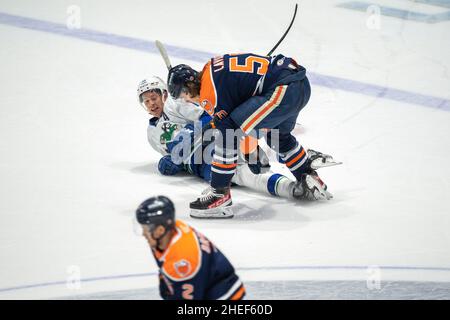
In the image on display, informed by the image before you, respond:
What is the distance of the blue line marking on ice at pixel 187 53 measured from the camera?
7.43 metres

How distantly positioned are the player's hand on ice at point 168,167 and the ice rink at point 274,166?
4 centimetres

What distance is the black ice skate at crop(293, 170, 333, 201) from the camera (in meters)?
5.54

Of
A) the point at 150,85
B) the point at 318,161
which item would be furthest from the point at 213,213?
the point at 150,85

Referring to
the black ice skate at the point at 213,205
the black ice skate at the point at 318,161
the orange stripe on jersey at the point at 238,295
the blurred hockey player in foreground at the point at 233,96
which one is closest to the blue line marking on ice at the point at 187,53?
the black ice skate at the point at 318,161

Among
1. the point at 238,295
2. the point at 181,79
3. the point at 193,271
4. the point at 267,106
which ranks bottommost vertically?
the point at 238,295

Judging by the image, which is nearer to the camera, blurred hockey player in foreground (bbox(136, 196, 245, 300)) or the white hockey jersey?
blurred hockey player in foreground (bbox(136, 196, 245, 300))

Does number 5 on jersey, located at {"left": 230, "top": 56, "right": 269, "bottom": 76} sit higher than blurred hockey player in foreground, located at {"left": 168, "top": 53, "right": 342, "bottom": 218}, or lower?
higher

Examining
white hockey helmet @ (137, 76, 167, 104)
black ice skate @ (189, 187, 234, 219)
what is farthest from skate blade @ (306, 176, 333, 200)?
white hockey helmet @ (137, 76, 167, 104)

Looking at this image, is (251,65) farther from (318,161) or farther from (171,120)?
(171,120)

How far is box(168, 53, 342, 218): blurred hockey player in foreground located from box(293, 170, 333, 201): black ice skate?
377mm

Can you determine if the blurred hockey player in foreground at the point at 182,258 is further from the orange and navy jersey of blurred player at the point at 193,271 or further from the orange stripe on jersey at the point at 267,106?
the orange stripe on jersey at the point at 267,106

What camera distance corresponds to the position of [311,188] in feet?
18.2

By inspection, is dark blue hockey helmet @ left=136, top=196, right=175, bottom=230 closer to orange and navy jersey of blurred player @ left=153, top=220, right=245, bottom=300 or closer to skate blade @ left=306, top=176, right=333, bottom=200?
orange and navy jersey of blurred player @ left=153, top=220, right=245, bottom=300

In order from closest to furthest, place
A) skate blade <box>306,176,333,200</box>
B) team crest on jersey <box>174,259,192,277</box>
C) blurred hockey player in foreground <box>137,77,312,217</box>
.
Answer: team crest on jersey <box>174,259,192,277</box> → skate blade <box>306,176,333,200</box> → blurred hockey player in foreground <box>137,77,312,217</box>
